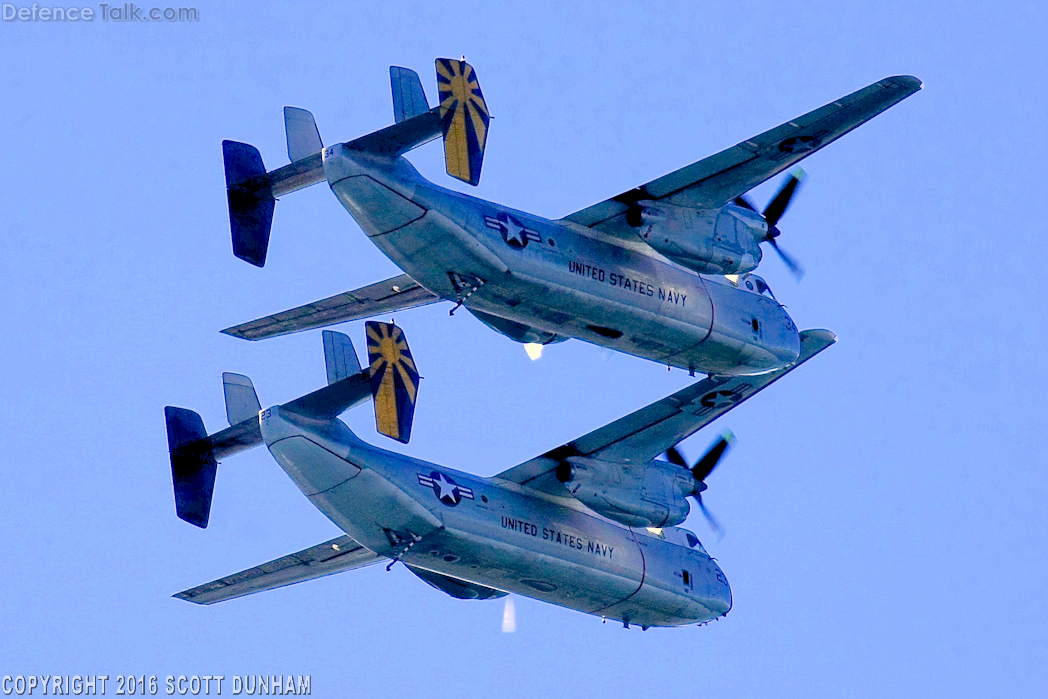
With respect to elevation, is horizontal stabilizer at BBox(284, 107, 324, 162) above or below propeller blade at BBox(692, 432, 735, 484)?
above

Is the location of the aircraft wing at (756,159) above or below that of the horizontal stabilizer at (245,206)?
above

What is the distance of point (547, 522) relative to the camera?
4500 cm

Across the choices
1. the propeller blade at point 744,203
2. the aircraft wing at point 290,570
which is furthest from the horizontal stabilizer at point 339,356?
the propeller blade at point 744,203

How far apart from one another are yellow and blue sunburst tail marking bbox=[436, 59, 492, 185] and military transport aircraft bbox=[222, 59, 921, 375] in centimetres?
2

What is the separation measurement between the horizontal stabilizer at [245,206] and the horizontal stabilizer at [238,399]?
2355 millimetres

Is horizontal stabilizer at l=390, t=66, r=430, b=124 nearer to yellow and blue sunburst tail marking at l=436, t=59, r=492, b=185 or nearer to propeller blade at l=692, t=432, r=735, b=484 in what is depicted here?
yellow and blue sunburst tail marking at l=436, t=59, r=492, b=185

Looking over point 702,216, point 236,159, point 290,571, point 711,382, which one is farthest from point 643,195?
point 290,571

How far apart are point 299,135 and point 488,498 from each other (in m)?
7.98

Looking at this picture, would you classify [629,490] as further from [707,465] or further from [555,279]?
[555,279]

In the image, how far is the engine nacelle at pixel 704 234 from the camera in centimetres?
4456

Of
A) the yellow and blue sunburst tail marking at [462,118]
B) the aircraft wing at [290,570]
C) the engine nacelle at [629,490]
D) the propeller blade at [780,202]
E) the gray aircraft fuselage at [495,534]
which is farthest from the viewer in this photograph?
the aircraft wing at [290,570]

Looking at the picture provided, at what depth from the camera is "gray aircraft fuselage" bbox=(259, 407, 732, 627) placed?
4159 cm

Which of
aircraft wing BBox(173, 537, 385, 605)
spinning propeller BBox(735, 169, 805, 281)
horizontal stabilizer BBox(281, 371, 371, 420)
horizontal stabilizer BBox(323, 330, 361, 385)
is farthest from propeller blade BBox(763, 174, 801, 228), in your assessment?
aircraft wing BBox(173, 537, 385, 605)

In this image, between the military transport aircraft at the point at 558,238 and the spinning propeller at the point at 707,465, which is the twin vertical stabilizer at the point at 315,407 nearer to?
the military transport aircraft at the point at 558,238
